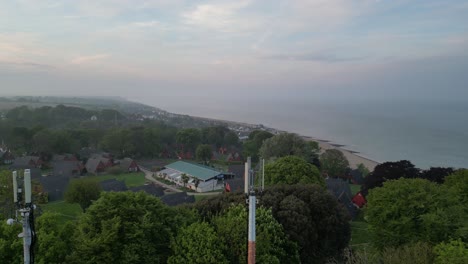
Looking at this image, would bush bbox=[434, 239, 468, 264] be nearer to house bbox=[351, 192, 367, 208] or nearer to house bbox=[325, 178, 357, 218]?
house bbox=[325, 178, 357, 218]

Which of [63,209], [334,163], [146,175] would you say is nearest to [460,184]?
[334,163]

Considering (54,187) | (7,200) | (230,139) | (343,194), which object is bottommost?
(54,187)

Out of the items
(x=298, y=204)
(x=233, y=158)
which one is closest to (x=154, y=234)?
(x=298, y=204)

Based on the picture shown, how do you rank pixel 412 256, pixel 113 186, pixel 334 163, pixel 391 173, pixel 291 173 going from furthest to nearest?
pixel 334 163, pixel 113 186, pixel 391 173, pixel 291 173, pixel 412 256

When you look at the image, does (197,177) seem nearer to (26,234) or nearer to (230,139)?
(230,139)

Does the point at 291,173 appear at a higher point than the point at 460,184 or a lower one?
lower

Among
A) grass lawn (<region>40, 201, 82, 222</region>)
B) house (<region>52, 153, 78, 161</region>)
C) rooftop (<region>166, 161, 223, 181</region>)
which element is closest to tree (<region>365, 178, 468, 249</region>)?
grass lawn (<region>40, 201, 82, 222</region>)
